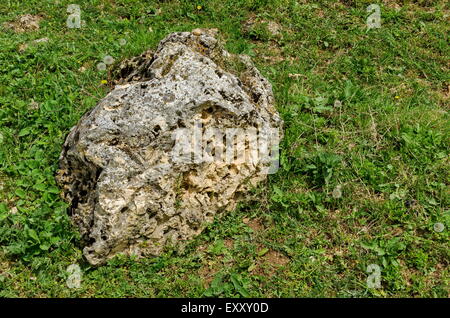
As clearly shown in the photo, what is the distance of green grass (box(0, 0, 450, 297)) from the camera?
4.21 meters

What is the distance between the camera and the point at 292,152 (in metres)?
5.08

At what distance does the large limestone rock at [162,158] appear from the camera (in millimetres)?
4160

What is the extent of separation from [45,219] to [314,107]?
313cm

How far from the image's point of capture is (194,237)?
4.52 meters

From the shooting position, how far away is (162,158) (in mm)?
4254

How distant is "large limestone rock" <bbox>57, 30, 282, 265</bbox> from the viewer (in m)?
4.16

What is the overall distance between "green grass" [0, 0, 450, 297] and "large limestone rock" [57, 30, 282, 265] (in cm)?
20

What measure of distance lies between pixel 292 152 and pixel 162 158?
4.95ft

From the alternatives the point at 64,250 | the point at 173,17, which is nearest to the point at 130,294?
the point at 64,250

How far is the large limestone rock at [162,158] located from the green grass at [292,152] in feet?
0.66

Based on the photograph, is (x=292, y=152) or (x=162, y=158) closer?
(x=162, y=158)

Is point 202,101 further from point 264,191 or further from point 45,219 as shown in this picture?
point 45,219

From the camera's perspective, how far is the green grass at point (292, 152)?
4.21 m

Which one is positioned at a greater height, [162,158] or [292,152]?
[162,158]
